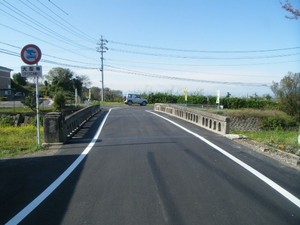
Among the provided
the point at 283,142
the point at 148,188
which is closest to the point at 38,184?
the point at 148,188

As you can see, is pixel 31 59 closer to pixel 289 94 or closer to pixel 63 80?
pixel 289 94

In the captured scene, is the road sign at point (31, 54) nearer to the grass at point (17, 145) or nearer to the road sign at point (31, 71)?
the road sign at point (31, 71)

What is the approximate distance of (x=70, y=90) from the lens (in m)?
81.4

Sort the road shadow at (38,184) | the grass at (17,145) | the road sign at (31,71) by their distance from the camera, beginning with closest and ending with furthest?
1. the road shadow at (38,184)
2. the grass at (17,145)
3. the road sign at (31,71)

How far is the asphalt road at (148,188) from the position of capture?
5801mm

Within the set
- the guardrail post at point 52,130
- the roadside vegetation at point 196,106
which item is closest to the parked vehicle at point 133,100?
the roadside vegetation at point 196,106

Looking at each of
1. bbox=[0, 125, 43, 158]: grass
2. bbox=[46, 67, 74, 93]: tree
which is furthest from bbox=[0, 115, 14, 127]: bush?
bbox=[46, 67, 74, 93]: tree

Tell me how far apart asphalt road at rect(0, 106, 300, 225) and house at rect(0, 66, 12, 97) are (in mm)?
67701

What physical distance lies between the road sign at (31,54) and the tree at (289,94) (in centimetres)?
2841

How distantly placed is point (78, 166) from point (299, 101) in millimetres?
30972

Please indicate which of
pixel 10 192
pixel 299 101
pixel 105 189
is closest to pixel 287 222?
pixel 105 189

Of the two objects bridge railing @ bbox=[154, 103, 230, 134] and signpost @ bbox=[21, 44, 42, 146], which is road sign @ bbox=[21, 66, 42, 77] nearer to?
signpost @ bbox=[21, 44, 42, 146]

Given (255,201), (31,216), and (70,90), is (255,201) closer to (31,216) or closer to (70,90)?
(31,216)

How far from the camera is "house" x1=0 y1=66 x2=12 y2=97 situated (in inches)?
2945
